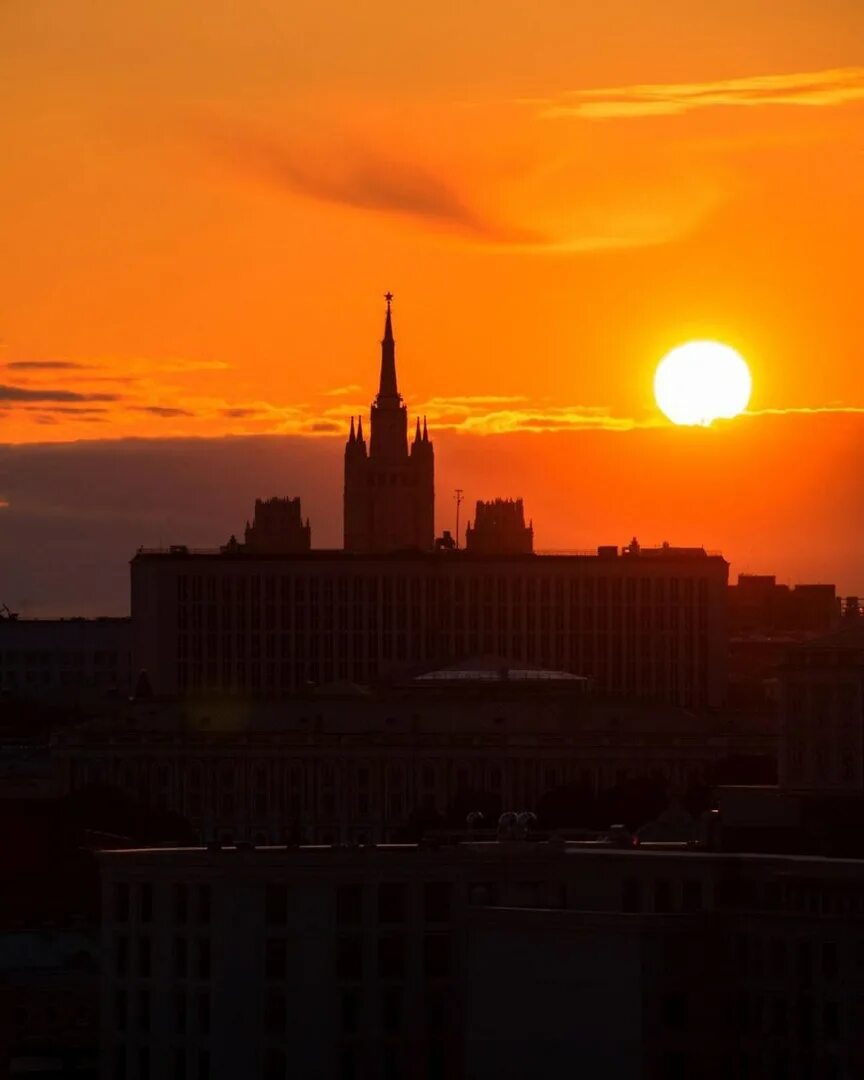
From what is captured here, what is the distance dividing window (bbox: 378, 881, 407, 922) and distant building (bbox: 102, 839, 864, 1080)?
0.06 meters

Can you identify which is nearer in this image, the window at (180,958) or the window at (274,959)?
the window at (274,959)

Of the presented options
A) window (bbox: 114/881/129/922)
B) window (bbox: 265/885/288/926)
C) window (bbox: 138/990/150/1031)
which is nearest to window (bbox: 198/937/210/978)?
window (bbox: 265/885/288/926)

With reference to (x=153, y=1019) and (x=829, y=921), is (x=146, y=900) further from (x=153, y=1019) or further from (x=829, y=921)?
(x=829, y=921)

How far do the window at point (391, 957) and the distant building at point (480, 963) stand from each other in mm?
61

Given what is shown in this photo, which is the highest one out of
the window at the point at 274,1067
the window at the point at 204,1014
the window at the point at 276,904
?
the window at the point at 276,904

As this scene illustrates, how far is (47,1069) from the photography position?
529ft

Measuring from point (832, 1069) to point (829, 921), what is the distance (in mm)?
4061

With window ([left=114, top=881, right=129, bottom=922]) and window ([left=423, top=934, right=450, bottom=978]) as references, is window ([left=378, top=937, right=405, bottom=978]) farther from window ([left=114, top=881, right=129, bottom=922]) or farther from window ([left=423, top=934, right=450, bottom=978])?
window ([left=114, top=881, right=129, bottom=922])

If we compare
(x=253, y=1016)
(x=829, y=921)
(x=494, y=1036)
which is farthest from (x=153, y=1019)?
(x=829, y=921)

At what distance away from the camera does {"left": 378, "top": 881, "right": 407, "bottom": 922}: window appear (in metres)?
153

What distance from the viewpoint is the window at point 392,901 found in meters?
153

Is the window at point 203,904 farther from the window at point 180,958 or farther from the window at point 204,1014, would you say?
the window at point 204,1014

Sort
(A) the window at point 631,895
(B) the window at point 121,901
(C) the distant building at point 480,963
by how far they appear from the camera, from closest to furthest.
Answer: (C) the distant building at point 480,963
(A) the window at point 631,895
(B) the window at point 121,901

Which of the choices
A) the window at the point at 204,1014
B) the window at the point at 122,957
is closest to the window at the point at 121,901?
the window at the point at 122,957
